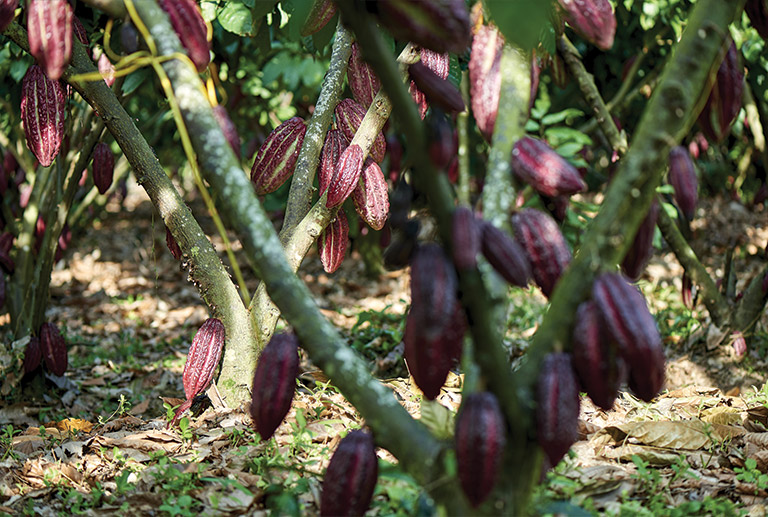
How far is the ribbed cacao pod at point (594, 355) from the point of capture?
0.91m

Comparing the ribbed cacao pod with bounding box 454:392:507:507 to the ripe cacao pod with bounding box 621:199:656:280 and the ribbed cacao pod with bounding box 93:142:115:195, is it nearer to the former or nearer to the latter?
the ripe cacao pod with bounding box 621:199:656:280

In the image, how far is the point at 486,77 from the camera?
1.08 m

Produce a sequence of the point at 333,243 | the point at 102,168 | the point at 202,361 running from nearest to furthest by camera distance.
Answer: the point at 202,361 → the point at 333,243 → the point at 102,168

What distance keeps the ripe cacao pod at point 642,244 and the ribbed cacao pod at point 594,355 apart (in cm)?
15

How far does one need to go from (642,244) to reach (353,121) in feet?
3.86

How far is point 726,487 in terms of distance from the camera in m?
1.51

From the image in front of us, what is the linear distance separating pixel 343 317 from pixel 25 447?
2.18 meters

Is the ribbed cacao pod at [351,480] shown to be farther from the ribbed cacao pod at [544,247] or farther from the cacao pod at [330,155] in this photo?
the cacao pod at [330,155]

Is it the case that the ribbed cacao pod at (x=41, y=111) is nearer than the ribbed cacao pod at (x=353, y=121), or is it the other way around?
the ribbed cacao pod at (x=41, y=111)

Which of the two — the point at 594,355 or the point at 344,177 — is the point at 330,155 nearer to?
the point at 344,177

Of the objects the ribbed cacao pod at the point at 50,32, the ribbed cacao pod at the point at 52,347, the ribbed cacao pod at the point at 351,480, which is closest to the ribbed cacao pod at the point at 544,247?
the ribbed cacao pod at the point at 351,480

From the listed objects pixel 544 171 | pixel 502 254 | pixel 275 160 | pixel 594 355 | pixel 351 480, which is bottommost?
pixel 351 480

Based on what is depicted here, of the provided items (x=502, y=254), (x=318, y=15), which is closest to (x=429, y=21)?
(x=502, y=254)

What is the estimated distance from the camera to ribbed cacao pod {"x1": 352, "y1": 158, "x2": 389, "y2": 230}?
190 cm
